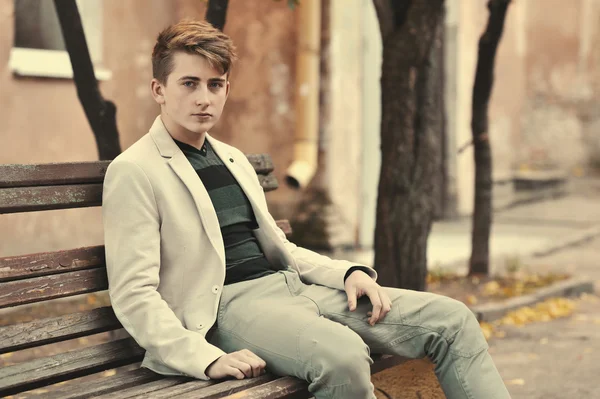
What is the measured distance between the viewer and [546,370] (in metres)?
5.32

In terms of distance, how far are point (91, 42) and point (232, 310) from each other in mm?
5783

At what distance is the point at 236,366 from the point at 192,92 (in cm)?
88

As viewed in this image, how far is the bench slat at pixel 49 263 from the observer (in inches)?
118

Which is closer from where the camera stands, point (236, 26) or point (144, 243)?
point (144, 243)

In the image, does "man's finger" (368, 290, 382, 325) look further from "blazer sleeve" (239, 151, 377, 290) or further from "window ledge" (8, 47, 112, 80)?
"window ledge" (8, 47, 112, 80)

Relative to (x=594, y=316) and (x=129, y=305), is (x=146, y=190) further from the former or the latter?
(x=594, y=316)

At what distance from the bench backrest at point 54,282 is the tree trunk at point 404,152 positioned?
259 cm

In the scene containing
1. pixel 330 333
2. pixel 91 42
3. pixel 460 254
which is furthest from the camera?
pixel 460 254

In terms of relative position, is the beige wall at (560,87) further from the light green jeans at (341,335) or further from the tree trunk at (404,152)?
the light green jeans at (341,335)

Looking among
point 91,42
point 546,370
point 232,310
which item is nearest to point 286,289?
point 232,310

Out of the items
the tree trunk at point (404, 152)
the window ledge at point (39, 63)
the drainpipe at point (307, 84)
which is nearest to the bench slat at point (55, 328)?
the tree trunk at point (404, 152)

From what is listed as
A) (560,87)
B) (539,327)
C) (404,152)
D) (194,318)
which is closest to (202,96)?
(194,318)

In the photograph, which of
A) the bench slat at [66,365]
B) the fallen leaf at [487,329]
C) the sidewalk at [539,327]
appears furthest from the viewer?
the fallen leaf at [487,329]

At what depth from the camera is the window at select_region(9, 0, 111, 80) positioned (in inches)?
308
